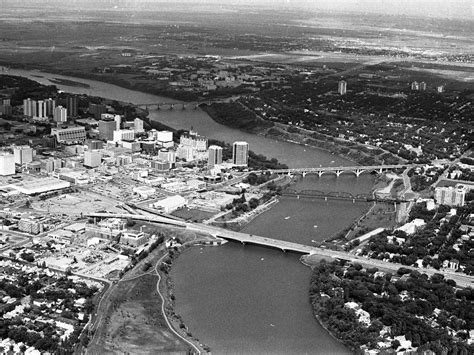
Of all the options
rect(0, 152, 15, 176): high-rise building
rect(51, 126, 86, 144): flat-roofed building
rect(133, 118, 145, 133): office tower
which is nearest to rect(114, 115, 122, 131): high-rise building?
rect(133, 118, 145, 133): office tower

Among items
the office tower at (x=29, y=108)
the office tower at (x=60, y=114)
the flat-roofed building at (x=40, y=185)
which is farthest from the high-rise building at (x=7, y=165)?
the office tower at (x=29, y=108)

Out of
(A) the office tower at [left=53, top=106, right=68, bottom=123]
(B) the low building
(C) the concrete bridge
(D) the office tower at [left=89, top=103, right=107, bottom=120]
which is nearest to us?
(B) the low building

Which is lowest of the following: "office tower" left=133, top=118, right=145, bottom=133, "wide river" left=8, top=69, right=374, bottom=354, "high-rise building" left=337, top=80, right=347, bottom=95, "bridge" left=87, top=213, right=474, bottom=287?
"wide river" left=8, top=69, right=374, bottom=354

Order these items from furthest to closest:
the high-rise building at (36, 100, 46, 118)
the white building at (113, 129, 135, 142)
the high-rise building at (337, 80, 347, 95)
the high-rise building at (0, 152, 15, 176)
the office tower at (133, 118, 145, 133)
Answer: the high-rise building at (337, 80, 347, 95) → the high-rise building at (36, 100, 46, 118) → the office tower at (133, 118, 145, 133) → the white building at (113, 129, 135, 142) → the high-rise building at (0, 152, 15, 176)

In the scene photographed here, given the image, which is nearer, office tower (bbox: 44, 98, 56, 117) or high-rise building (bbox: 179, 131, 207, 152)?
high-rise building (bbox: 179, 131, 207, 152)

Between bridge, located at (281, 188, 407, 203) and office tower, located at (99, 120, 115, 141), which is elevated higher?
office tower, located at (99, 120, 115, 141)

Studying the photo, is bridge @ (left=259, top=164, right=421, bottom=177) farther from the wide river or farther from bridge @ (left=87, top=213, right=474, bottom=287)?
Answer: bridge @ (left=87, top=213, right=474, bottom=287)

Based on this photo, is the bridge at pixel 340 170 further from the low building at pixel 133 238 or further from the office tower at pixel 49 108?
the office tower at pixel 49 108
